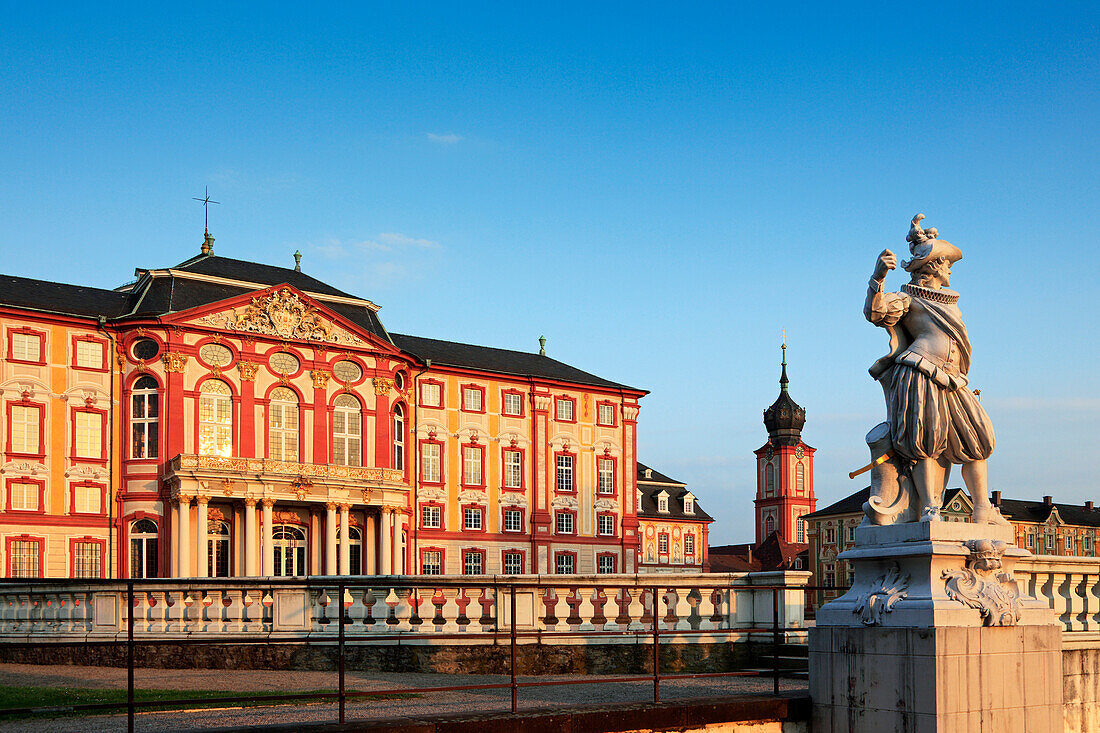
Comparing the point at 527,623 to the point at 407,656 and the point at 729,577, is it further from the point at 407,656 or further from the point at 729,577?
the point at 729,577

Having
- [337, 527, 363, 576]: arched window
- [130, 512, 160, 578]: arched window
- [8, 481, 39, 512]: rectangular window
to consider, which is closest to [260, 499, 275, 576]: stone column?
[130, 512, 160, 578]: arched window

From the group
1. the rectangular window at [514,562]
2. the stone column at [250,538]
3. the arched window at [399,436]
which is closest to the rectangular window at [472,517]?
the rectangular window at [514,562]

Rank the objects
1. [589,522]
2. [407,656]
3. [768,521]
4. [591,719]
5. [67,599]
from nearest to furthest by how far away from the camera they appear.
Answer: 1. [591,719]
2. [407,656]
3. [67,599]
4. [589,522]
5. [768,521]

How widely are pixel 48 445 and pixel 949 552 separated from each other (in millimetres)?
39977

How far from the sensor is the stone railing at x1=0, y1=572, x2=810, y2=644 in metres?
14.6

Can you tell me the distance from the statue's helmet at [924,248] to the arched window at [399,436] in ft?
138

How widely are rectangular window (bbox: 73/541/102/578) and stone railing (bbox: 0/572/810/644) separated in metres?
29.3

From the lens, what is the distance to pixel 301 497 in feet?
150

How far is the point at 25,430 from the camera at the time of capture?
142 feet

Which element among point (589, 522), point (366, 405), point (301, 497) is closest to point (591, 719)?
point (301, 497)

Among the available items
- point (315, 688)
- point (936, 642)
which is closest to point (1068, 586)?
point (936, 642)

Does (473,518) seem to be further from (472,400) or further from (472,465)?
(472,400)

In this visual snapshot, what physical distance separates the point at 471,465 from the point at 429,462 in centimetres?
221

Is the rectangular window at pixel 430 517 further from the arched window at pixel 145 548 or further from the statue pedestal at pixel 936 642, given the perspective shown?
the statue pedestal at pixel 936 642
